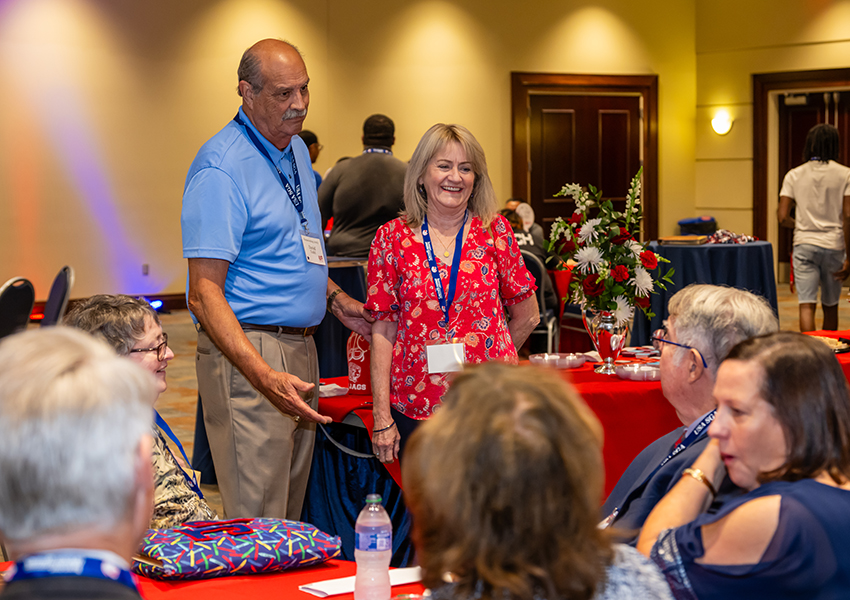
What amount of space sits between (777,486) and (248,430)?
1.51 metres

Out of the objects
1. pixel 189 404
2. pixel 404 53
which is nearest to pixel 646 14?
pixel 404 53

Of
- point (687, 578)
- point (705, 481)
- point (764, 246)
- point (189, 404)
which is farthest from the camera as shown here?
point (764, 246)

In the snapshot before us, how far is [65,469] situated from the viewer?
0.93 meters

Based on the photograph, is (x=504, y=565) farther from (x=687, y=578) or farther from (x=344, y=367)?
(x=344, y=367)

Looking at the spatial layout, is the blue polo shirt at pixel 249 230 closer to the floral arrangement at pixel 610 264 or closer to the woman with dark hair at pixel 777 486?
the floral arrangement at pixel 610 264

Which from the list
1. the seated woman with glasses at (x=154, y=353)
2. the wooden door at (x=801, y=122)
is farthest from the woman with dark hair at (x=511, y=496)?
the wooden door at (x=801, y=122)

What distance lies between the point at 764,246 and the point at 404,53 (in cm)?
520

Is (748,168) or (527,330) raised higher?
(748,168)

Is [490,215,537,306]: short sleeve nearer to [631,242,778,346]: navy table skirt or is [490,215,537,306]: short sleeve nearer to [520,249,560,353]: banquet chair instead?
[520,249,560,353]: banquet chair

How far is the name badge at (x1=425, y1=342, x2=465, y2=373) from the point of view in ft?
8.84

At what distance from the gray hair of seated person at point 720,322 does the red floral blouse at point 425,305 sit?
33.1 inches

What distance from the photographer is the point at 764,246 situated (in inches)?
270

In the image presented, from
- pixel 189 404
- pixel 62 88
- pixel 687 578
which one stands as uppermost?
pixel 62 88

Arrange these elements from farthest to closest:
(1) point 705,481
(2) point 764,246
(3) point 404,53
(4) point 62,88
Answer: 1. (3) point 404,53
2. (4) point 62,88
3. (2) point 764,246
4. (1) point 705,481
